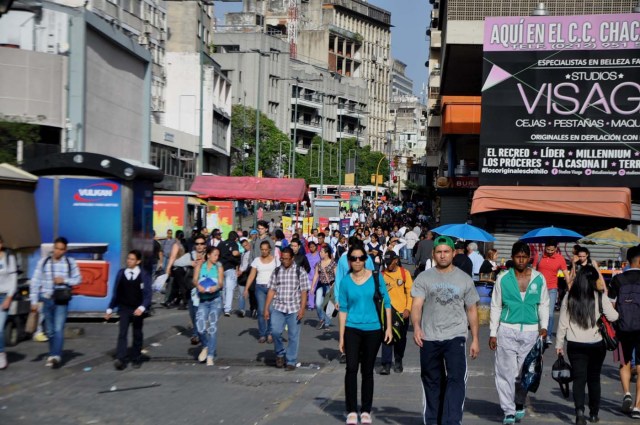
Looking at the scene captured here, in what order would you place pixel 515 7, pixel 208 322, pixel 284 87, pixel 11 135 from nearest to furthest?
pixel 208 322
pixel 11 135
pixel 515 7
pixel 284 87

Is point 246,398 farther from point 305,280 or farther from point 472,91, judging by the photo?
point 472,91

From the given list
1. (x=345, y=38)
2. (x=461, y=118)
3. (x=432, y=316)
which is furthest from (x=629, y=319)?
(x=345, y=38)

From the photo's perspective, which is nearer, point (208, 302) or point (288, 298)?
point (288, 298)

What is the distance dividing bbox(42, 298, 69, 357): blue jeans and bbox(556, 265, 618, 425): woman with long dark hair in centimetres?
633

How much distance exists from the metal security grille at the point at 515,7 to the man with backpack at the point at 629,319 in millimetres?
32803

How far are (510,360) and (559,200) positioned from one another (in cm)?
2436

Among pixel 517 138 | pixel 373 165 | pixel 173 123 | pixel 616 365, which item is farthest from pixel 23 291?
pixel 373 165

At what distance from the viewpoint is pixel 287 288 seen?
1290cm

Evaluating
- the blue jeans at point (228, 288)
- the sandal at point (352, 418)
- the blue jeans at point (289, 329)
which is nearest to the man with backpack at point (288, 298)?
the blue jeans at point (289, 329)

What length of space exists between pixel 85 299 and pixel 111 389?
6.23m

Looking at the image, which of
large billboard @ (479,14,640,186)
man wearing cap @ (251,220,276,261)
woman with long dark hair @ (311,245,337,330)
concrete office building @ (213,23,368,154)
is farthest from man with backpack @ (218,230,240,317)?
concrete office building @ (213,23,368,154)

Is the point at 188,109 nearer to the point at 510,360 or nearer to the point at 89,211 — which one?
the point at 89,211

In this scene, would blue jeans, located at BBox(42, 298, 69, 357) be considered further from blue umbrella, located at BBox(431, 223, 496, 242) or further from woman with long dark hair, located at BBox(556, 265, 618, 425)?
blue umbrella, located at BBox(431, 223, 496, 242)

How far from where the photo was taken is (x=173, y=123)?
6388 centimetres
